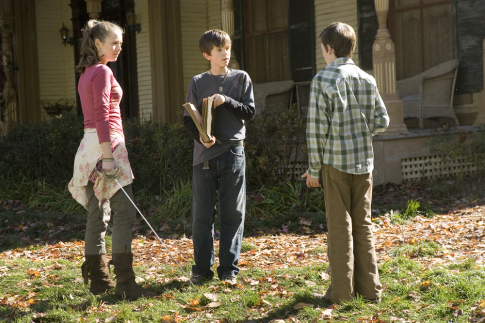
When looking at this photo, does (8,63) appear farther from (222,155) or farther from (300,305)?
(300,305)

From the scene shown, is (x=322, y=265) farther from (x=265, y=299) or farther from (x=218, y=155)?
(x=218, y=155)

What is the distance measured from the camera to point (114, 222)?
449cm

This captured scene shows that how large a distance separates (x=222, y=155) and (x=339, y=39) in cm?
125

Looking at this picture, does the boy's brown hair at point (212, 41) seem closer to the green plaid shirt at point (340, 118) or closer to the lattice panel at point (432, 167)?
the green plaid shirt at point (340, 118)

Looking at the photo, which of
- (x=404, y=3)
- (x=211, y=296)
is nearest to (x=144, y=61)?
(x=404, y=3)

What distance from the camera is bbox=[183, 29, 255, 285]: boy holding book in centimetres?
460

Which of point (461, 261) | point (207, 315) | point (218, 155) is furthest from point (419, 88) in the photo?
point (207, 315)

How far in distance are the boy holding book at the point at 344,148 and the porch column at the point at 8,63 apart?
14.6 m

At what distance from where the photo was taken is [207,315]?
4.11m

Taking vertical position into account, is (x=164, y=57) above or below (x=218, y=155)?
above

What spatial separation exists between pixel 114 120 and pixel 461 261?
297 cm

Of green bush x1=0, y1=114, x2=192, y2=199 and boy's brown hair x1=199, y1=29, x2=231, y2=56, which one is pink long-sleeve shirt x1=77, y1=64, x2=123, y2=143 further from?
green bush x1=0, y1=114, x2=192, y2=199

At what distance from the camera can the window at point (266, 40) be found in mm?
12969

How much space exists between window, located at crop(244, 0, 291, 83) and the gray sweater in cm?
830
